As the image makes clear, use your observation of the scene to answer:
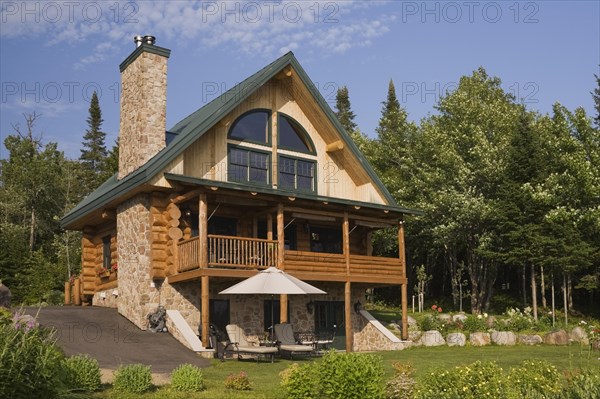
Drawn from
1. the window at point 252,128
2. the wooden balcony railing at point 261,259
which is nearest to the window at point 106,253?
the wooden balcony railing at point 261,259

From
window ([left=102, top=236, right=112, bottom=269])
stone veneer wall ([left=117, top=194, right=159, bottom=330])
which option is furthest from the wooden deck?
window ([left=102, top=236, right=112, bottom=269])

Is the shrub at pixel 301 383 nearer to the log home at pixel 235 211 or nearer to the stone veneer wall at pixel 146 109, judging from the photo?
the log home at pixel 235 211

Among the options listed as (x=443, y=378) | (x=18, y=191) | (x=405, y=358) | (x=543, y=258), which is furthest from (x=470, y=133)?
(x=18, y=191)

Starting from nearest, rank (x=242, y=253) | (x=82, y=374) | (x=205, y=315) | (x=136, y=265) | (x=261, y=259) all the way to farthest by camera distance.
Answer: (x=82, y=374) → (x=205, y=315) → (x=242, y=253) → (x=136, y=265) → (x=261, y=259)

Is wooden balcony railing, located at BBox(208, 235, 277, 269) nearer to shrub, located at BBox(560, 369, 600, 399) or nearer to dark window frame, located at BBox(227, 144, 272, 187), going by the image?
dark window frame, located at BBox(227, 144, 272, 187)

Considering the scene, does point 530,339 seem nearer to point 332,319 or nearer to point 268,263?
point 332,319

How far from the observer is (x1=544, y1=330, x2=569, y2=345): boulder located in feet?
75.7

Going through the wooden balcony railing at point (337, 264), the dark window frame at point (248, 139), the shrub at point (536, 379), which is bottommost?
the shrub at point (536, 379)

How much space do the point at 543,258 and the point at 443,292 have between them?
43.3ft

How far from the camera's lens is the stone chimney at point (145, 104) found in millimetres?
20906

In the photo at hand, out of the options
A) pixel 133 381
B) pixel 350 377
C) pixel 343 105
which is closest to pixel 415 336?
pixel 133 381

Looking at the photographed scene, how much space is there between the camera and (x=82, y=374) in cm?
1088

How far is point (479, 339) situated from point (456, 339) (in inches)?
30.6

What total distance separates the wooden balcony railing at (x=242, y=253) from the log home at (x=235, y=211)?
2.2 inches
